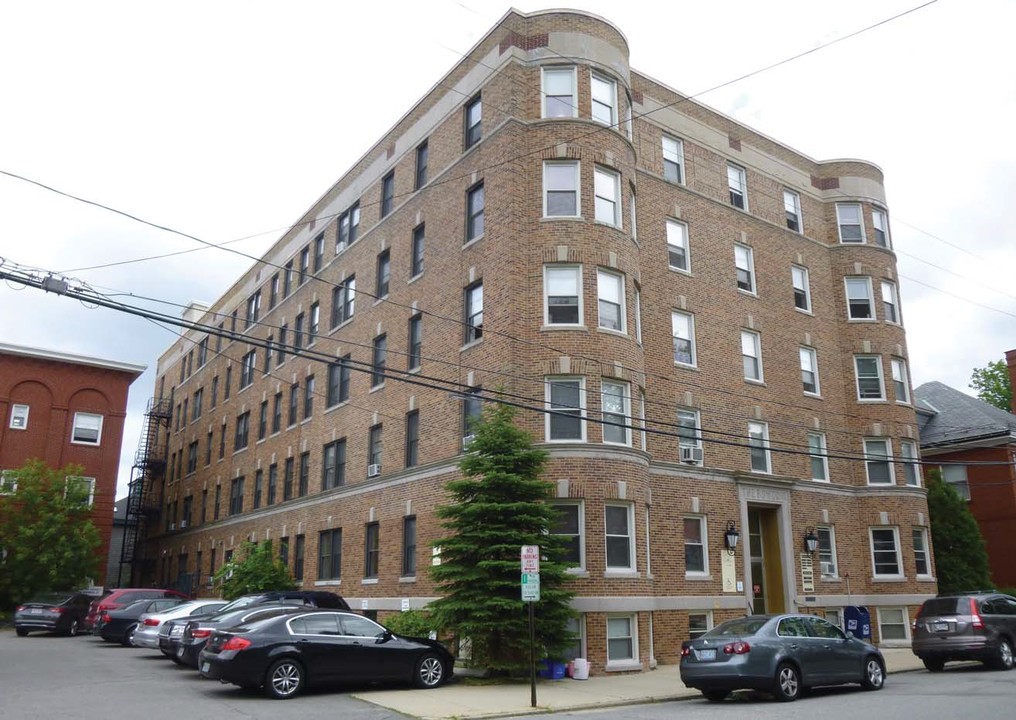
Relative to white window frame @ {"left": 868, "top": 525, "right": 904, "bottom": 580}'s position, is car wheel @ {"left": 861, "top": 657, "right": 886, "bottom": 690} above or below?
below

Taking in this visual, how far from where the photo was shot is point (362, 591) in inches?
1083

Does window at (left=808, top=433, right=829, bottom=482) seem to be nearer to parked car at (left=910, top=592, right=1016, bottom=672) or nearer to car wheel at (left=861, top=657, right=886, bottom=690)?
parked car at (left=910, top=592, right=1016, bottom=672)

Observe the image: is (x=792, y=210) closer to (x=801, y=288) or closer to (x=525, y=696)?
(x=801, y=288)

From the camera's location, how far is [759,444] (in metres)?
27.4

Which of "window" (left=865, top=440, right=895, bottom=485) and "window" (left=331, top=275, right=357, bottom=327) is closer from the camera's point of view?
"window" (left=865, top=440, right=895, bottom=485)

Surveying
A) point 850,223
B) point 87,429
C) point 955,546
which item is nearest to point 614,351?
point 850,223

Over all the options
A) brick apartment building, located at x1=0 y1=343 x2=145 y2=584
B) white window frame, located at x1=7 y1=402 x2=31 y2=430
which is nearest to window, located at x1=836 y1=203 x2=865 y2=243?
brick apartment building, located at x1=0 y1=343 x2=145 y2=584

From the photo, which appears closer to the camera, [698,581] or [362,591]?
[698,581]

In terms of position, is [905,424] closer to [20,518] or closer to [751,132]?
[751,132]

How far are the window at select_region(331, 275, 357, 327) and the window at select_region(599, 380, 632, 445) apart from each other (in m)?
12.8

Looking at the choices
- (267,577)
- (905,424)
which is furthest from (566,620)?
(905,424)

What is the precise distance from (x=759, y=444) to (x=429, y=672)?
14.6 m

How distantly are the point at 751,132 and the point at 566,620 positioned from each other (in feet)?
64.6

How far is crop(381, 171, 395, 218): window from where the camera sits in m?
30.8
